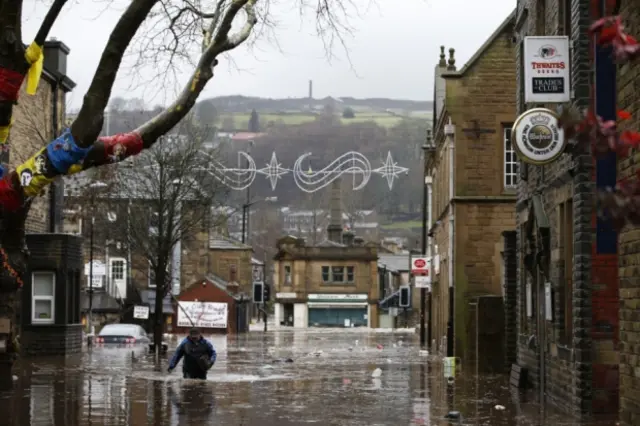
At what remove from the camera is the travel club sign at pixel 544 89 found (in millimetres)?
17828

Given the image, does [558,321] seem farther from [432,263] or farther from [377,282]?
[377,282]

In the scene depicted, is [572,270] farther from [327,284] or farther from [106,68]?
[327,284]

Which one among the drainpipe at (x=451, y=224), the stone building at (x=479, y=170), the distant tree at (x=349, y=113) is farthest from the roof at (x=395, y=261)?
the stone building at (x=479, y=170)

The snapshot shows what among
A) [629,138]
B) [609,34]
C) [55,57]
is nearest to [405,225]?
[55,57]

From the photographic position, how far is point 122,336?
49.9 meters

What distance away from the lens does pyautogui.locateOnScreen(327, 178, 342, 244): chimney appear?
11269cm

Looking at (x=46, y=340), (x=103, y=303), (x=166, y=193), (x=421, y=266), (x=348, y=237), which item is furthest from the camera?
(x=348, y=237)

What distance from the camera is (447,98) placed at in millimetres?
35875

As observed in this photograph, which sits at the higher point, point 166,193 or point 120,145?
point 166,193

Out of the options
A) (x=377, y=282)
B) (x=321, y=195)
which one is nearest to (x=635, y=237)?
(x=377, y=282)

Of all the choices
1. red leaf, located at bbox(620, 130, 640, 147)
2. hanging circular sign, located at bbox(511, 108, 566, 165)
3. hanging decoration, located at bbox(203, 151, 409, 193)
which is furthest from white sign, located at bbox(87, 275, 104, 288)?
red leaf, located at bbox(620, 130, 640, 147)

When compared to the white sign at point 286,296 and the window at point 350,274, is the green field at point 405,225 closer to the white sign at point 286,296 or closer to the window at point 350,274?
the window at point 350,274

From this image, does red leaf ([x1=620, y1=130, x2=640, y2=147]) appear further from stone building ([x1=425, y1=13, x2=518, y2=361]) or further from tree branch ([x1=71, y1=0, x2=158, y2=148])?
stone building ([x1=425, y1=13, x2=518, y2=361])

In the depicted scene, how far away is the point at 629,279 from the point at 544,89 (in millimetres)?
4978
